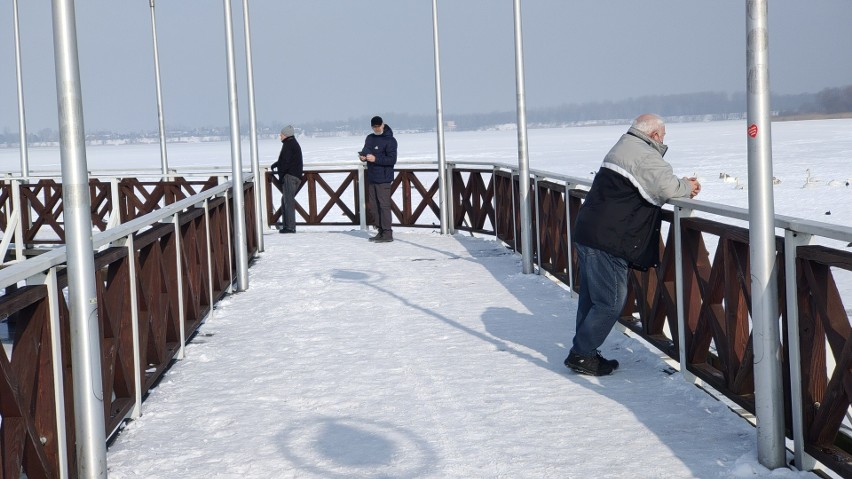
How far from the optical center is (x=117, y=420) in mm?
5309

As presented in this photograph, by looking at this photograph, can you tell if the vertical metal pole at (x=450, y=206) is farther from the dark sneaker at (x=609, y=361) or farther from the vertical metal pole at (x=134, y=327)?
the vertical metal pole at (x=134, y=327)

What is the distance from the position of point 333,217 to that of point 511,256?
1466 cm

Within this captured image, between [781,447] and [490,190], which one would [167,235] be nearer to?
[781,447]

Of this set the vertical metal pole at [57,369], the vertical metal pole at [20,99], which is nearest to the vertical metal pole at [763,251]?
the vertical metal pole at [57,369]

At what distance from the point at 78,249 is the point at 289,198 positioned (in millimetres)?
13908

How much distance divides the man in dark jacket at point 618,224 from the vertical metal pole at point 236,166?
5025 mm

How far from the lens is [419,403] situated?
5.93m

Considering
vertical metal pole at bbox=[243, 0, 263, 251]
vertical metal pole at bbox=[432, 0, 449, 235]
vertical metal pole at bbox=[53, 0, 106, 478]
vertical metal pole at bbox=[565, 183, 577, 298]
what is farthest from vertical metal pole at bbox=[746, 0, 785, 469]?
vertical metal pole at bbox=[432, 0, 449, 235]

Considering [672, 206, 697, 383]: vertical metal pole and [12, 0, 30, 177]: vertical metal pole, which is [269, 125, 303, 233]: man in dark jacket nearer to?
[12, 0, 30, 177]: vertical metal pole

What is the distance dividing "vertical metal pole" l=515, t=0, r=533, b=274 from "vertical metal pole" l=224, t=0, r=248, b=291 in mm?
2916

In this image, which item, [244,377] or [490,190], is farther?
[490,190]

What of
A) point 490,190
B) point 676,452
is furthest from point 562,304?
point 490,190

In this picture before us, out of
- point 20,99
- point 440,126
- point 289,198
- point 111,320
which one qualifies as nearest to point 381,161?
point 440,126

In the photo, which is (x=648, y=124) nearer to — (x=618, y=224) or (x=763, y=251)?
(x=618, y=224)
